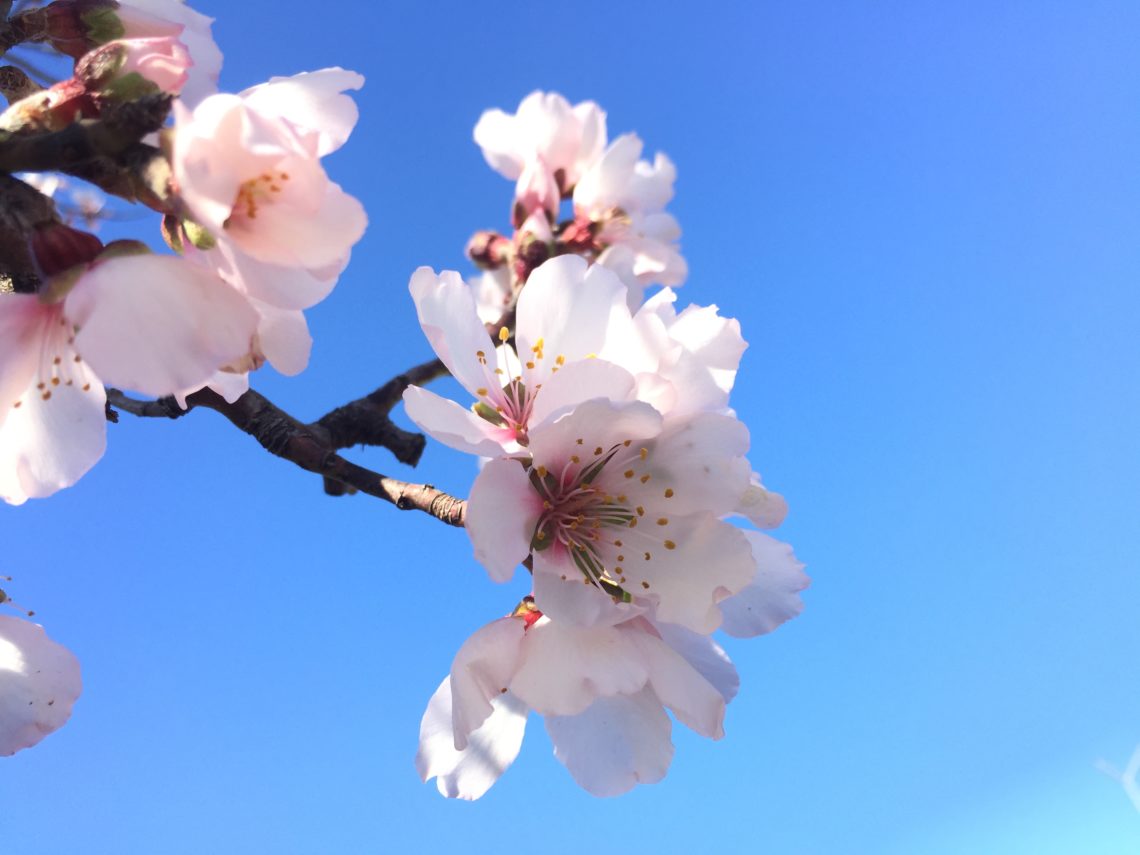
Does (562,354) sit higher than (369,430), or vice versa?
(369,430)

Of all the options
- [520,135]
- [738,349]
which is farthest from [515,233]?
[738,349]

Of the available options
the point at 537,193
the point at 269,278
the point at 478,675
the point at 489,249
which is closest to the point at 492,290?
the point at 489,249

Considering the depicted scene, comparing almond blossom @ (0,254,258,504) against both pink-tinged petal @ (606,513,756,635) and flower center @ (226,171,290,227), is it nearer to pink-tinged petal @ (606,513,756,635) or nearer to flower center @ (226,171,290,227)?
flower center @ (226,171,290,227)

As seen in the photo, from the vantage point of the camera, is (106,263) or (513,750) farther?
(513,750)

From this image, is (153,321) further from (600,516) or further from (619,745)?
→ (619,745)

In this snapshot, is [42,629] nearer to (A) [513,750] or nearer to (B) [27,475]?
(B) [27,475]

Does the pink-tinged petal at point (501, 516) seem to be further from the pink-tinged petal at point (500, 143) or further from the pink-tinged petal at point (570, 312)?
the pink-tinged petal at point (500, 143)
